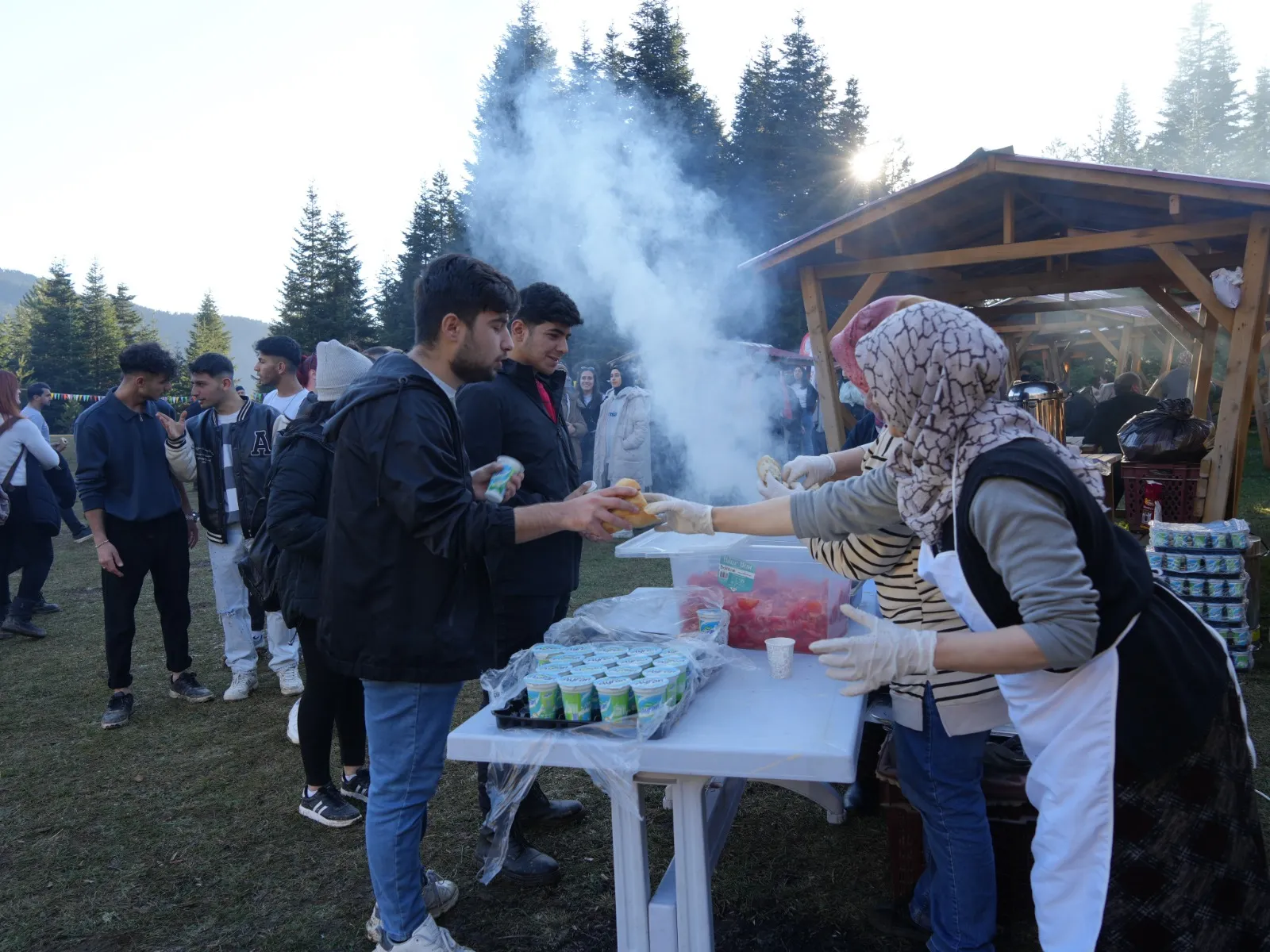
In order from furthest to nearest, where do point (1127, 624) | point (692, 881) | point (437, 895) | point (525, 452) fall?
point (525, 452) < point (437, 895) < point (692, 881) < point (1127, 624)

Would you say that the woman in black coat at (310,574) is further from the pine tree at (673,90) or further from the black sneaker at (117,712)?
the pine tree at (673,90)

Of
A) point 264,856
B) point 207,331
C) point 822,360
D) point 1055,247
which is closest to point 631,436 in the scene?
point 822,360

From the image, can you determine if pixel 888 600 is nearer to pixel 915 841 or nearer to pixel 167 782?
pixel 915 841

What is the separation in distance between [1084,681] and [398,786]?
5.45 feet

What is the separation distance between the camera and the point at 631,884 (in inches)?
80.2

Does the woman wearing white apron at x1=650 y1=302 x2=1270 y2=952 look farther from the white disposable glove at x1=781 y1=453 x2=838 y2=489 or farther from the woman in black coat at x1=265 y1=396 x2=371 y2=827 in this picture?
the woman in black coat at x1=265 y1=396 x2=371 y2=827

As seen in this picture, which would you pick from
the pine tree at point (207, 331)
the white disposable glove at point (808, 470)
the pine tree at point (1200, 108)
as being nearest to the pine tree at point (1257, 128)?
the pine tree at point (1200, 108)

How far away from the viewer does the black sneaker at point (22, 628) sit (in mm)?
6504

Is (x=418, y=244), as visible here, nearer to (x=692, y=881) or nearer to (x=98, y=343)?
(x=98, y=343)

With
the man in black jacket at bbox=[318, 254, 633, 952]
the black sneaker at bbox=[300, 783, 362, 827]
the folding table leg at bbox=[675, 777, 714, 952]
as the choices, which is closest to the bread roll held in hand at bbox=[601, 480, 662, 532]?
the man in black jacket at bbox=[318, 254, 633, 952]

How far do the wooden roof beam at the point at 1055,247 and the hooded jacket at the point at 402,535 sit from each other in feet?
18.2

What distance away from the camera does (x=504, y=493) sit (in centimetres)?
249

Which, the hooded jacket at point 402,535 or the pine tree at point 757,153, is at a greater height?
the pine tree at point 757,153

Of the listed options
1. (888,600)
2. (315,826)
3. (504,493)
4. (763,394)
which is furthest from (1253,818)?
(763,394)
